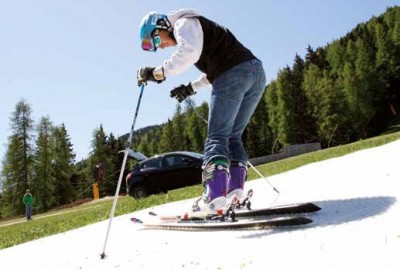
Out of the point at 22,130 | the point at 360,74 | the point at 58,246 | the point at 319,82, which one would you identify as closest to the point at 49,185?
the point at 22,130

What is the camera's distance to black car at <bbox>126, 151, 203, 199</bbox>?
2070cm

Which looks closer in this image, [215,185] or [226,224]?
[226,224]

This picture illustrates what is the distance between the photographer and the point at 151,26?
4.47 m

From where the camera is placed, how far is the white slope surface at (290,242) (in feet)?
7.70

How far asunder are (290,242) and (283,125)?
3479 inches

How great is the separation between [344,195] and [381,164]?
1573mm

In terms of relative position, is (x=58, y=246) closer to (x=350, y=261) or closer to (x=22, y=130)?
(x=350, y=261)

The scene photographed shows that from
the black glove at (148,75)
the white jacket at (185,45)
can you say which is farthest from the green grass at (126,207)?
the white jacket at (185,45)

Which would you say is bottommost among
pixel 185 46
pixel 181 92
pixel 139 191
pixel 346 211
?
pixel 346 211

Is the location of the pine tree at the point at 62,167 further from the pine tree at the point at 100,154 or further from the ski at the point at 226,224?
the ski at the point at 226,224

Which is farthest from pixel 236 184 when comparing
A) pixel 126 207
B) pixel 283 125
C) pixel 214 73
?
pixel 283 125

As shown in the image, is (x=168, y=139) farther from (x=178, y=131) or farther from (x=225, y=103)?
(x=225, y=103)

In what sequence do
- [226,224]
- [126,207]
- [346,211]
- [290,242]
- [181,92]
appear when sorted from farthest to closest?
[126,207] < [181,92] < [226,224] < [346,211] < [290,242]

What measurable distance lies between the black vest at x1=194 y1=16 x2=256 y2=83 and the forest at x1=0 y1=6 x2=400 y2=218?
58.3 m
